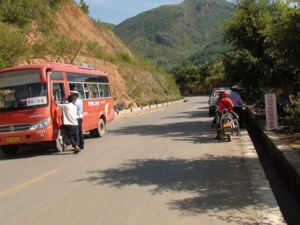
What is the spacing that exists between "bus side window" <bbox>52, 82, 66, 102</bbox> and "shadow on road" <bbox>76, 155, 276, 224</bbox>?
368cm

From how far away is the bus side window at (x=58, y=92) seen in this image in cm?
1031

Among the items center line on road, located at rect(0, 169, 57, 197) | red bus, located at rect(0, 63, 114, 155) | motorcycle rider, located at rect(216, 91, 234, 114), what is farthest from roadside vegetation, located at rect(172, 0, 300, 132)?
center line on road, located at rect(0, 169, 57, 197)

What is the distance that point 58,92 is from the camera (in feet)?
34.9

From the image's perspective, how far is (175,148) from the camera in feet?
33.3

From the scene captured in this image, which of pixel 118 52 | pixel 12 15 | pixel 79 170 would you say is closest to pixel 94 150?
pixel 79 170

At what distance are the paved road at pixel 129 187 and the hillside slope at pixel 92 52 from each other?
1824 cm

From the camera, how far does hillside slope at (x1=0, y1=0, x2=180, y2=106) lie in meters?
30.5

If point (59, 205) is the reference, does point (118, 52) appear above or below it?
above

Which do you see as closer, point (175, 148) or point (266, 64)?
point (175, 148)

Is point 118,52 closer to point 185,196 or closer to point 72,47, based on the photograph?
point 72,47

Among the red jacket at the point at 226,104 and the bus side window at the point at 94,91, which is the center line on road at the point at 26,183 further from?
the red jacket at the point at 226,104

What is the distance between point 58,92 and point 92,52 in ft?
106

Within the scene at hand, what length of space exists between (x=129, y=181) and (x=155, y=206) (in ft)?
5.01

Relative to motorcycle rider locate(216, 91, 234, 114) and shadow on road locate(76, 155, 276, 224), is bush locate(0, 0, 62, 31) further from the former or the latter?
shadow on road locate(76, 155, 276, 224)
